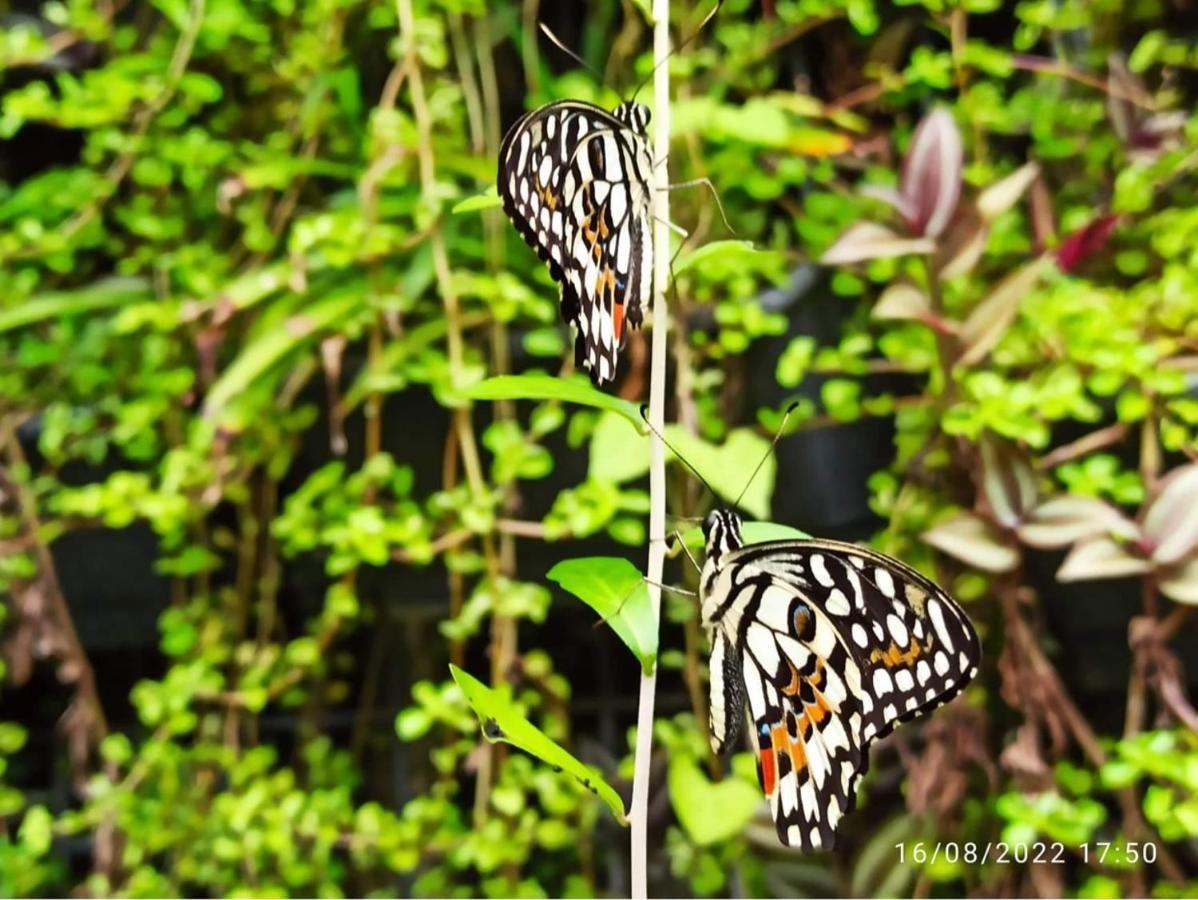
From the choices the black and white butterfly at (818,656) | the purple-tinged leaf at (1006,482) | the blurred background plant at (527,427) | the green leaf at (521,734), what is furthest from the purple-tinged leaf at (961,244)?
the green leaf at (521,734)

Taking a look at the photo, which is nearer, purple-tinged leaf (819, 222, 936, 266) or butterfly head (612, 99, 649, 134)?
butterfly head (612, 99, 649, 134)

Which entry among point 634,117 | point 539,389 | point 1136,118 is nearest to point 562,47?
point 634,117

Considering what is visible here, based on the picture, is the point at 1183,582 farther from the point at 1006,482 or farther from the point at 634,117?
the point at 634,117

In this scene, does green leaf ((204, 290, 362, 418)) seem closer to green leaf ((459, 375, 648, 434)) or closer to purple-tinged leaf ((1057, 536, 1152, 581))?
green leaf ((459, 375, 648, 434))

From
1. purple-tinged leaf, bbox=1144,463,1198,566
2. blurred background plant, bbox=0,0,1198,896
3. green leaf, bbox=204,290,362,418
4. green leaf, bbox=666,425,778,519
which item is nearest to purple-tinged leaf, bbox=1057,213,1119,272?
blurred background plant, bbox=0,0,1198,896

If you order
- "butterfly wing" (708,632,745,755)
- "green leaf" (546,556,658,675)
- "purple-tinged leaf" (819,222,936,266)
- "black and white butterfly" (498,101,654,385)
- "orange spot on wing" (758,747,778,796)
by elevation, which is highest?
"purple-tinged leaf" (819,222,936,266)

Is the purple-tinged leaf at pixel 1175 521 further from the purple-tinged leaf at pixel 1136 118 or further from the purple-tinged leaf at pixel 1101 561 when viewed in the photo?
the purple-tinged leaf at pixel 1136 118

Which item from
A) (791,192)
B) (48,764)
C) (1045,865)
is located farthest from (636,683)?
(48,764)
